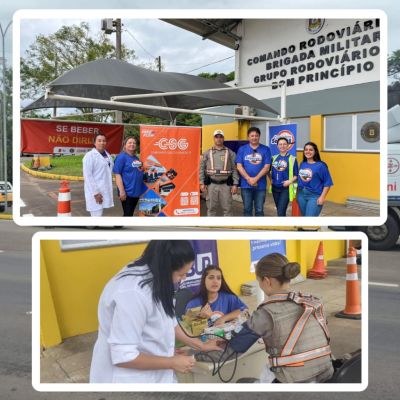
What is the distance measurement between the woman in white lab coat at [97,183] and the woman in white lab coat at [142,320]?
0.31 m

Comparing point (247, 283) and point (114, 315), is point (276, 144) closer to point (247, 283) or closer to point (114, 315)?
point (247, 283)

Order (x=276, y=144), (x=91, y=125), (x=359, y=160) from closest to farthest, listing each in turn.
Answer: (x=276, y=144) → (x=91, y=125) → (x=359, y=160)

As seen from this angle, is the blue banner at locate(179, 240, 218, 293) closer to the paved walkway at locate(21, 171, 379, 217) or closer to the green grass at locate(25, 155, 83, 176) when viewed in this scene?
the paved walkway at locate(21, 171, 379, 217)

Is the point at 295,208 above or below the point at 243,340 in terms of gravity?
above

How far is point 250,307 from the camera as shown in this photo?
1474 millimetres

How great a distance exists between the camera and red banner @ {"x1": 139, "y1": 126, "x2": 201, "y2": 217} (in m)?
1.87

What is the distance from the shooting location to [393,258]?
6379mm

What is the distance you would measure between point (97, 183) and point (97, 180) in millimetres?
68

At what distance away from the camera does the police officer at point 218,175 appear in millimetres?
2314

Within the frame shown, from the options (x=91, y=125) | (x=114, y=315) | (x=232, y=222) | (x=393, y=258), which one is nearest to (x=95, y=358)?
(x=114, y=315)

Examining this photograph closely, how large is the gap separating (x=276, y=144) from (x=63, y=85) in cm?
131

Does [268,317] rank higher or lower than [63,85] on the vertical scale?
lower

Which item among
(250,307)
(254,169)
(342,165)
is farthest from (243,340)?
(342,165)

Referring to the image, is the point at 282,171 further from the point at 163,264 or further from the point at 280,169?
the point at 163,264
